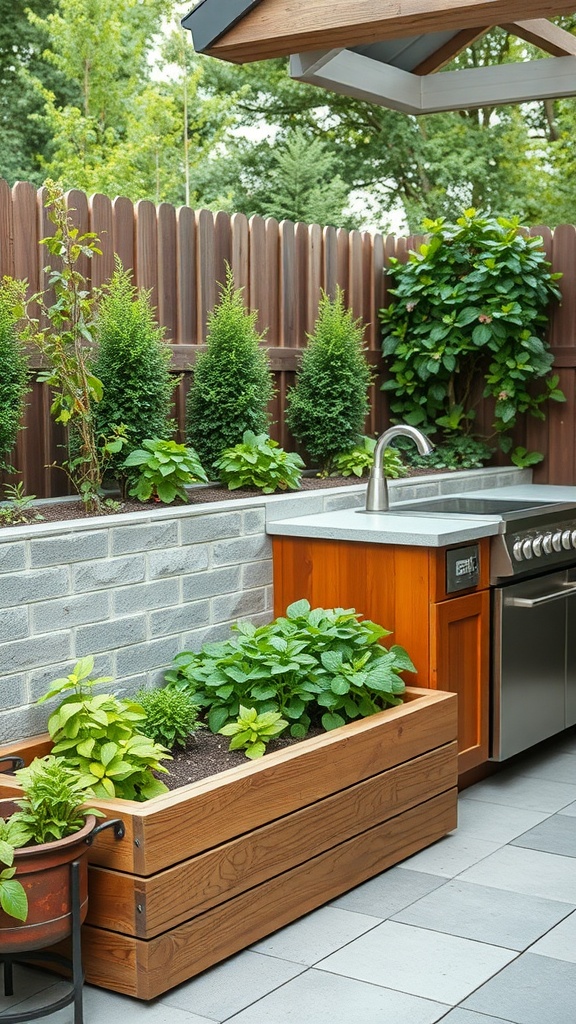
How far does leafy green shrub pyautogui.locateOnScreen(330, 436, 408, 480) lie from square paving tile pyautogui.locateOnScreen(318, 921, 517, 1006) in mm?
2347

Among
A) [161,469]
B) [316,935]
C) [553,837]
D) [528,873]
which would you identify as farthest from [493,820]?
[161,469]

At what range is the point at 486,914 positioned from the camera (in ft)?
9.99

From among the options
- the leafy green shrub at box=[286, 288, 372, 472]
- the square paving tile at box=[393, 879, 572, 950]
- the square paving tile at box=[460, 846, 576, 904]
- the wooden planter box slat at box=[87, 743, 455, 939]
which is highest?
the leafy green shrub at box=[286, 288, 372, 472]

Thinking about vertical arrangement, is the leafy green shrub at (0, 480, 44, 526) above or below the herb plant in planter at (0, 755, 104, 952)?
above

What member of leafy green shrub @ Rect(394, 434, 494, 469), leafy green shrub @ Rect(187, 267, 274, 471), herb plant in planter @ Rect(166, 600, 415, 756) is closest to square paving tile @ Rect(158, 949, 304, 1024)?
Result: herb plant in planter @ Rect(166, 600, 415, 756)

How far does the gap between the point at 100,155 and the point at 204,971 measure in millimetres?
11731

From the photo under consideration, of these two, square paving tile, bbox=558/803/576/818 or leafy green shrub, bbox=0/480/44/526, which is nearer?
leafy green shrub, bbox=0/480/44/526

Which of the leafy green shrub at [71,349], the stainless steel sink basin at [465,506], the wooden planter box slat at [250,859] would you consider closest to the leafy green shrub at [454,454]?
the stainless steel sink basin at [465,506]

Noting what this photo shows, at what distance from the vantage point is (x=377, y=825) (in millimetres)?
3291

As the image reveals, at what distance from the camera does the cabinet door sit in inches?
146

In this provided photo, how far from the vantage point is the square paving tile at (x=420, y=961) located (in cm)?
265

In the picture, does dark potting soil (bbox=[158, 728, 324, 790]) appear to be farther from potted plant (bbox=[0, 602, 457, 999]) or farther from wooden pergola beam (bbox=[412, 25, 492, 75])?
wooden pergola beam (bbox=[412, 25, 492, 75])

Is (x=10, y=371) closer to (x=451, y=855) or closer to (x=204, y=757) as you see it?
(x=204, y=757)

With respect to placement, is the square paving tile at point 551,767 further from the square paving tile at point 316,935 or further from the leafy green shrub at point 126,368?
the leafy green shrub at point 126,368
